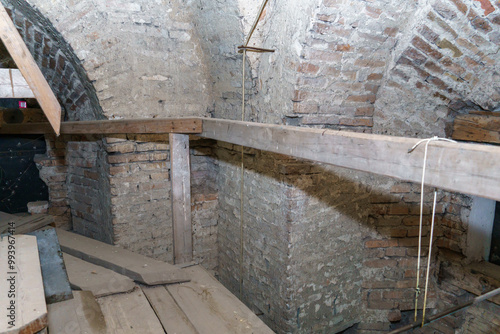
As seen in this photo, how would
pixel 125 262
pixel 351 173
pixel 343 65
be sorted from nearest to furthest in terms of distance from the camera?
pixel 125 262 < pixel 343 65 < pixel 351 173

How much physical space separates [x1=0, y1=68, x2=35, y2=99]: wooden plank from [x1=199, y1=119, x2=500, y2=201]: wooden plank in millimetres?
1108

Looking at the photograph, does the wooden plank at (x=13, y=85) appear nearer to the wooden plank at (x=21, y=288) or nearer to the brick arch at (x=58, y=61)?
the wooden plank at (x=21, y=288)

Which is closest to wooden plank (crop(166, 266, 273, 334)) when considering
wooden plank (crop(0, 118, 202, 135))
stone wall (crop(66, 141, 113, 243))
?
wooden plank (crop(0, 118, 202, 135))

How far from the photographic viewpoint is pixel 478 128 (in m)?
2.78

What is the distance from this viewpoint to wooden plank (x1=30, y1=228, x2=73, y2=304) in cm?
172

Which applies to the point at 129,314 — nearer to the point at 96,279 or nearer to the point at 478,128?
the point at 96,279

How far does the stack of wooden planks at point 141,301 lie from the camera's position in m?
1.72

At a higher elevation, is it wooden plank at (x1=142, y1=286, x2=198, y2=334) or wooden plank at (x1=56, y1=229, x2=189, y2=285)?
wooden plank at (x1=56, y1=229, x2=189, y2=285)

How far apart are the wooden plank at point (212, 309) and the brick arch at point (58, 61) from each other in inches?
69.4

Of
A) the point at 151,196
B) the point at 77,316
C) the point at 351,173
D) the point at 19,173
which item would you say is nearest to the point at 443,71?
the point at 351,173

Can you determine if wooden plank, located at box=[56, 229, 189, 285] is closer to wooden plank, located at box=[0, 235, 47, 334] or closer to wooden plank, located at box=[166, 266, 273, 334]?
wooden plank, located at box=[166, 266, 273, 334]

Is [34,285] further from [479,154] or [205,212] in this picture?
[205,212]

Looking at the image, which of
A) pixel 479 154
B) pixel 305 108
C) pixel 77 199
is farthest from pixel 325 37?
pixel 77 199

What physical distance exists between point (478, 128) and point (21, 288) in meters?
3.09
